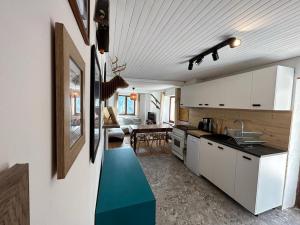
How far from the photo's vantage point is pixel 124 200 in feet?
4.11

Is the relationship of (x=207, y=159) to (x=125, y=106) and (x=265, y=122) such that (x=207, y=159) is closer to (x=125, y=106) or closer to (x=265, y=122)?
(x=265, y=122)

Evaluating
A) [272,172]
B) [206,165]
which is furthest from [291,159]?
[206,165]

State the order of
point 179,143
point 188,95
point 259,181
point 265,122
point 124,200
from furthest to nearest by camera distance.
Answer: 1. point 188,95
2. point 179,143
3. point 265,122
4. point 259,181
5. point 124,200

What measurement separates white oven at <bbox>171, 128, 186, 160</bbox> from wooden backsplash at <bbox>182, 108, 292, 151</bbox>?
85cm

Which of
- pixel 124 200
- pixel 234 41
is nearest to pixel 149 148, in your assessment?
pixel 124 200

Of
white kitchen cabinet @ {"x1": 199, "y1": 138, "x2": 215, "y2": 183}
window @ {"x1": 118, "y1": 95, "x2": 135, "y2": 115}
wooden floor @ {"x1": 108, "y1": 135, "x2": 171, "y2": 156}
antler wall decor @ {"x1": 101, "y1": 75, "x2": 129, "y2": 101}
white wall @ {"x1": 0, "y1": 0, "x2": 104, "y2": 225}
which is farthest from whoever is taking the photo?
window @ {"x1": 118, "y1": 95, "x2": 135, "y2": 115}

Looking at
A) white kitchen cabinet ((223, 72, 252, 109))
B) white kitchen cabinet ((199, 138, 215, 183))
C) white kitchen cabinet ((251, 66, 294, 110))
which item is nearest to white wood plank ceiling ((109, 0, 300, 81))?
white kitchen cabinet ((251, 66, 294, 110))

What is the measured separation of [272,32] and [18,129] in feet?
7.13

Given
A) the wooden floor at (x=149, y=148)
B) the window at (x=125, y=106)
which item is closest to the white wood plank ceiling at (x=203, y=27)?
the wooden floor at (x=149, y=148)

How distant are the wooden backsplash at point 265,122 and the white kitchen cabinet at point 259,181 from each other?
272mm

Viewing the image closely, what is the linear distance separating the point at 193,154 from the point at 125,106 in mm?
6526

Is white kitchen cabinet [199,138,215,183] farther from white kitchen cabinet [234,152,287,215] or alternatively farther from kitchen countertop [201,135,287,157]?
white kitchen cabinet [234,152,287,215]

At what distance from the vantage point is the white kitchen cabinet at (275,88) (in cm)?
214

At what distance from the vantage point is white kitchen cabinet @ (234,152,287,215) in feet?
6.91
